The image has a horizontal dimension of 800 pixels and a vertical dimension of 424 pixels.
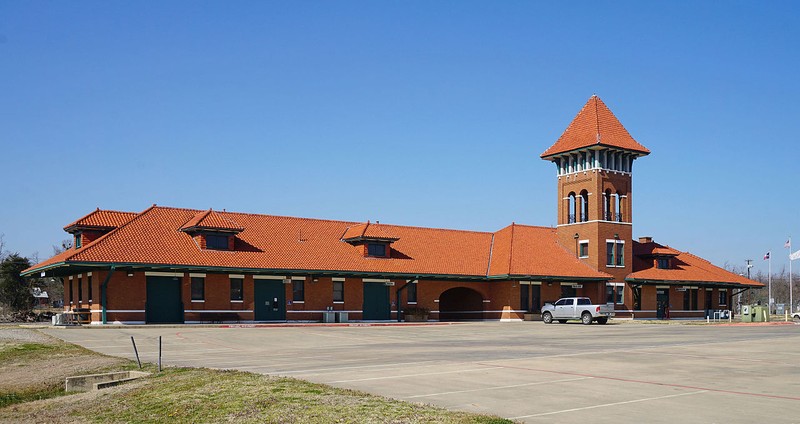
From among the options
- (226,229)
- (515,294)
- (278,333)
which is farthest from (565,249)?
(278,333)

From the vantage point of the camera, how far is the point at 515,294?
5650cm

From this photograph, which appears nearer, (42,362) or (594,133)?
(42,362)

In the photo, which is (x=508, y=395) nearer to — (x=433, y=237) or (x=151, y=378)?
(x=151, y=378)

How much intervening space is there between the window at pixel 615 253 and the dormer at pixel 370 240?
56.0ft

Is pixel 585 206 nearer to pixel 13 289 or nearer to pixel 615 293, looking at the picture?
pixel 615 293

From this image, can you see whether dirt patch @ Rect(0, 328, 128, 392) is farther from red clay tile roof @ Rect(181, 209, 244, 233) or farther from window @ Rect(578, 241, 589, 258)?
window @ Rect(578, 241, 589, 258)

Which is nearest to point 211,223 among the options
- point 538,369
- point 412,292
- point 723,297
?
point 412,292

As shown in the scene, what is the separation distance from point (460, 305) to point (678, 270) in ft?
65.0

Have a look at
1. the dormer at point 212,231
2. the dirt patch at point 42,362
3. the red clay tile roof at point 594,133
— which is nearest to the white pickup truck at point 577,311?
the red clay tile roof at point 594,133

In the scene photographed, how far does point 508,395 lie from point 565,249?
4933cm

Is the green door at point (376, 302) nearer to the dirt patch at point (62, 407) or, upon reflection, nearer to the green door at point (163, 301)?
the green door at point (163, 301)

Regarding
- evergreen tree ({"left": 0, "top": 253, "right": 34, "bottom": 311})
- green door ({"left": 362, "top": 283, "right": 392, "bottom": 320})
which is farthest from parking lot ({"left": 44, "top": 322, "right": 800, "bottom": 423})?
evergreen tree ({"left": 0, "top": 253, "right": 34, "bottom": 311})

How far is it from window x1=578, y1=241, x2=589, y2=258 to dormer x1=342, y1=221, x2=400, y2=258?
15.4 m

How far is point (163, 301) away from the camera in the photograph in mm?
44438
